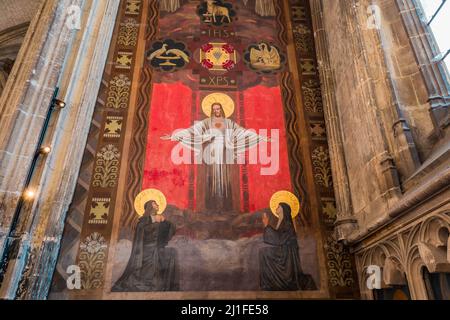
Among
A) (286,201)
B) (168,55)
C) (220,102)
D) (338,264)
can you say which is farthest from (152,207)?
(168,55)

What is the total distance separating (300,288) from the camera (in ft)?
15.3

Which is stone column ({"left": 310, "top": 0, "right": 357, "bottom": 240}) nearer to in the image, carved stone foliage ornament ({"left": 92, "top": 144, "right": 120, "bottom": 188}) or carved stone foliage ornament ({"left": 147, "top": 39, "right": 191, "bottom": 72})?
carved stone foliage ornament ({"left": 147, "top": 39, "right": 191, "bottom": 72})

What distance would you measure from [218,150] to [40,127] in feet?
8.51

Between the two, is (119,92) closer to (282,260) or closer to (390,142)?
(282,260)

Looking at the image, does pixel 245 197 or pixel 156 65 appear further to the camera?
pixel 156 65

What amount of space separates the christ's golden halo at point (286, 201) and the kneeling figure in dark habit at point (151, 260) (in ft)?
5.03

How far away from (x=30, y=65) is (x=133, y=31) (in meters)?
2.43

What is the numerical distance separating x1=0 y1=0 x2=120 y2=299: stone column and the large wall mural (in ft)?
0.86

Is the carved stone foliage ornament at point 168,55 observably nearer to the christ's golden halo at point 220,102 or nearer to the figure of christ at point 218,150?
the christ's golden halo at point 220,102

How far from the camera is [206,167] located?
18.0ft
